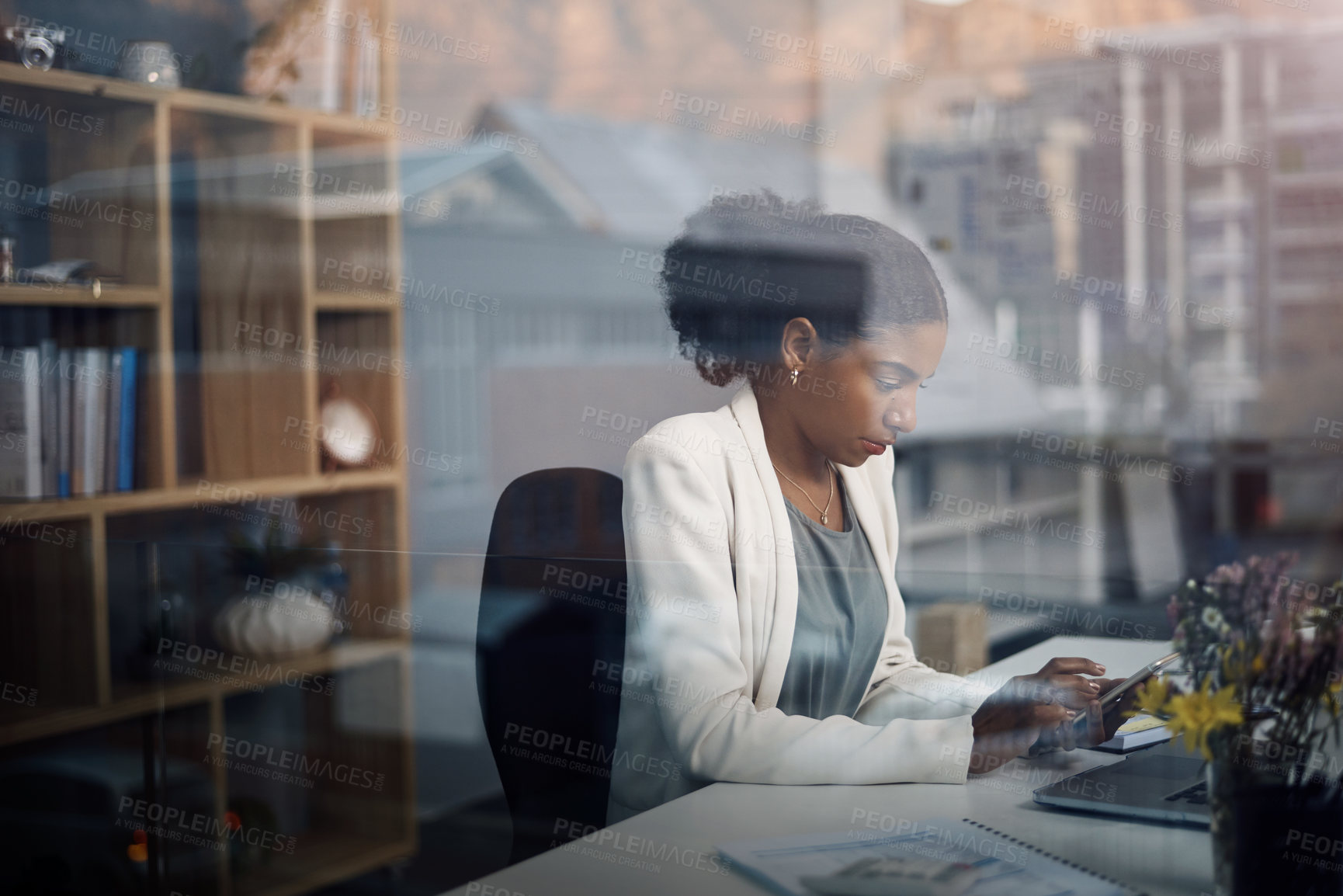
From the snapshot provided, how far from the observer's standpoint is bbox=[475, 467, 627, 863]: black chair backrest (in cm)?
101

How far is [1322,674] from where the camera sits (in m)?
0.79

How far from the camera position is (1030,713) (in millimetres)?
810

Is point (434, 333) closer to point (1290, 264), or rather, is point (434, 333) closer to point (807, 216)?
point (807, 216)

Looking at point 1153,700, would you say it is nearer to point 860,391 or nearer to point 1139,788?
point 1139,788

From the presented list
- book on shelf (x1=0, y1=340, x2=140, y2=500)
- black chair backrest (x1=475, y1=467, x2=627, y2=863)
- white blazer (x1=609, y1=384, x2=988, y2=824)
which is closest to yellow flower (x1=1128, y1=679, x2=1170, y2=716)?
white blazer (x1=609, y1=384, x2=988, y2=824)

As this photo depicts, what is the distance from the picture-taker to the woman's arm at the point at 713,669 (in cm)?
84

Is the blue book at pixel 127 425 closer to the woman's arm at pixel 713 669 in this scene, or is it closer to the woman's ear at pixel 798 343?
the woman's arm at pixel 713 669

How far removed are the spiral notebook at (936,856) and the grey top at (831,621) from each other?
0.10 metres

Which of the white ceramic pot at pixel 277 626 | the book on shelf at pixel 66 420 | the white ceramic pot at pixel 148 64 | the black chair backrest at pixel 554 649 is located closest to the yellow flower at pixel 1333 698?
the black chair backrest at pixel 554 649

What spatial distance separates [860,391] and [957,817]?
0.34 meters

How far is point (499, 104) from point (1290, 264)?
2.17m

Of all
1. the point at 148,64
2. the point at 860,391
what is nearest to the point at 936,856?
the point at 860,391

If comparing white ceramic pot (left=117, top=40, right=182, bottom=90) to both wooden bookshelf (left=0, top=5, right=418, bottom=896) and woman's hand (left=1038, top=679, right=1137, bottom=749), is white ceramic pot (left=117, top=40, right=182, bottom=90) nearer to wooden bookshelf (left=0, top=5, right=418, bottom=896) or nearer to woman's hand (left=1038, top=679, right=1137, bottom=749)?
wooden bookshelf (left=0, top=5, right=418, bottom=896)

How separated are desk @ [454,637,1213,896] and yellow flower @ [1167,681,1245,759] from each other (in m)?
0.04
